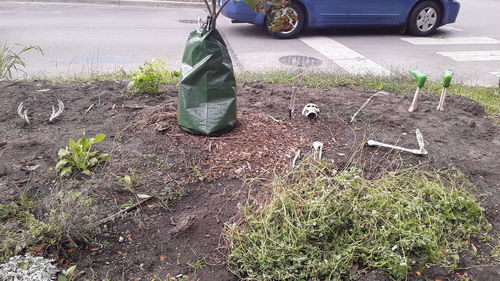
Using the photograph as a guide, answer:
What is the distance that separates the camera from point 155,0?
12.6m

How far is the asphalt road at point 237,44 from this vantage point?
22.8 ft

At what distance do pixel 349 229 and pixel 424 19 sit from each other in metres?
8.15

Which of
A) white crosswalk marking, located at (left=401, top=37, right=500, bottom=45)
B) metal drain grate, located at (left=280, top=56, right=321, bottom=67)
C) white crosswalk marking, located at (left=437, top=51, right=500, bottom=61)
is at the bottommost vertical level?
metal drain grate, located at (left=280, top=56, right=321, bottom=67)

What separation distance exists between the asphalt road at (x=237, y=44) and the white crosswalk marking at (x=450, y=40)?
0.02 metres

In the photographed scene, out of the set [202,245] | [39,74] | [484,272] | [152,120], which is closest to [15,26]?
[39,74]

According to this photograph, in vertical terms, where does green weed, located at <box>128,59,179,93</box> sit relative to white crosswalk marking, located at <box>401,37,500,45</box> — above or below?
above

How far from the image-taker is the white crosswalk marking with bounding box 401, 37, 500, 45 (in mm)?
8984

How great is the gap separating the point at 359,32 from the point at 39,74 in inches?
266

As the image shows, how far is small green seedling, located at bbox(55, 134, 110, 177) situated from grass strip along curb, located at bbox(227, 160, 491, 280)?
128cm

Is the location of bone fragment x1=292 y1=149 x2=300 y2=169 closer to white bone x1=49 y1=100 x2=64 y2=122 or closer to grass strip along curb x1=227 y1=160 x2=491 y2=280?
grass strip along curb x1=227 y1=160 x2=491 y2=280

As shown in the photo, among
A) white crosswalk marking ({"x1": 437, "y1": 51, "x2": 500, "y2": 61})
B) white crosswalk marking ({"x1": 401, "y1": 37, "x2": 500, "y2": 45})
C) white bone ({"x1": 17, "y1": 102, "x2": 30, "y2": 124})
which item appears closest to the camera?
white bone ({"x1": 17, "y1": 102, "x2": 30, "y2": 124})

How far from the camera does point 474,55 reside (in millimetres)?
8164

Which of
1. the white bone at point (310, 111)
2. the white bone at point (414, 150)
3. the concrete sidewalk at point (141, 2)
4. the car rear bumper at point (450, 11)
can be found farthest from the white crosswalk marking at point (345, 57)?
the concrete sidewalk at point (141, 2)

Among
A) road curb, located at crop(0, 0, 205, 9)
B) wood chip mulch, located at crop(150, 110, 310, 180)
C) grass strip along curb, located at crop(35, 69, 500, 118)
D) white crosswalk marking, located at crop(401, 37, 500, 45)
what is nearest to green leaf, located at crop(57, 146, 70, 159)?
wood chip mulch, located at crop(150, 110, 310, 180)
